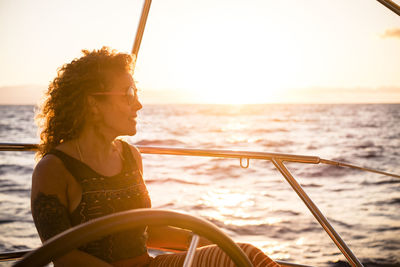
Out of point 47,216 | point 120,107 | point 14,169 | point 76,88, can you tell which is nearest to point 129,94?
point 120,107

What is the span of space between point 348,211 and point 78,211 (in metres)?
6.28

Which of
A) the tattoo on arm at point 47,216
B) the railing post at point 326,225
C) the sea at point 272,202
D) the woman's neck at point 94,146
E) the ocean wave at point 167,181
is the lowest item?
the sea at point 272,202

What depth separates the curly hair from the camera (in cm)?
145

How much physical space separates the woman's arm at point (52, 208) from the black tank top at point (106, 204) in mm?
64

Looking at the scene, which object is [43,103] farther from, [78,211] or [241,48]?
[241,48]

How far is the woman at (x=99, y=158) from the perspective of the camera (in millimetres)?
1307

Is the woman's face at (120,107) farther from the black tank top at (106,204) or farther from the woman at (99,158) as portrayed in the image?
the black tank top at (106,204)

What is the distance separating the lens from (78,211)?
1.31 meters

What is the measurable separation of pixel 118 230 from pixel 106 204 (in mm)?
703

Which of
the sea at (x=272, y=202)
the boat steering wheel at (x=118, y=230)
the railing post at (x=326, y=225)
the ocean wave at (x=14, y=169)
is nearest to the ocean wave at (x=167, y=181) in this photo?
the sea at (x=272, y=202)

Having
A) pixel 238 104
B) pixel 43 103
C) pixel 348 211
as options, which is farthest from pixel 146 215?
pixel 238 104

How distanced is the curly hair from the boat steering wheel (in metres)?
0.81

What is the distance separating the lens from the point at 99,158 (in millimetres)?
1478

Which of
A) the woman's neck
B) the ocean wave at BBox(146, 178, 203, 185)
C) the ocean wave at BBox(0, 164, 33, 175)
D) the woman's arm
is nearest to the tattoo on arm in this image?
the woman's arm
